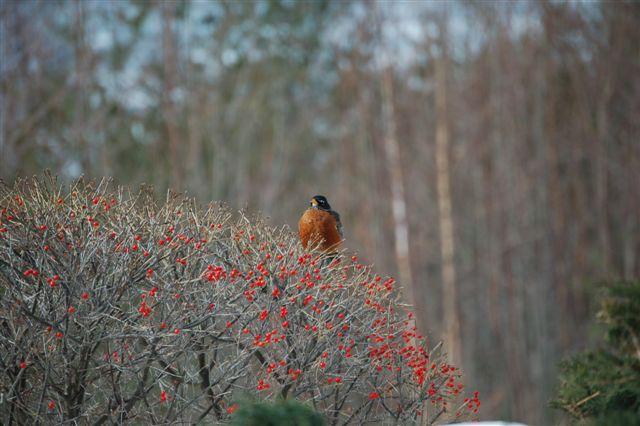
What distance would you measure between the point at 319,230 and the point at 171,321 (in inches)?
61.8

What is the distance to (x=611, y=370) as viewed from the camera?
695 cm

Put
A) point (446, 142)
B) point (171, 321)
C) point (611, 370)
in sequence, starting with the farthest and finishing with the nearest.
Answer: point (446, 142)
point (611, 370)
point (171, 321)

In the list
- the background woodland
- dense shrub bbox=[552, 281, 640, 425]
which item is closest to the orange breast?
dense shrub bbox=[552, 281, 640, 425]

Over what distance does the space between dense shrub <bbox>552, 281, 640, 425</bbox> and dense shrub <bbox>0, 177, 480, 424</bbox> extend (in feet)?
3.13

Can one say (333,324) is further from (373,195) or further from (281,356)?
(373,195)

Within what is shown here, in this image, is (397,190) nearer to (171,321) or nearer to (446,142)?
(446,142)

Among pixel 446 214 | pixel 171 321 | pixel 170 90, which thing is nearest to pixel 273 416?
pixel 171 321

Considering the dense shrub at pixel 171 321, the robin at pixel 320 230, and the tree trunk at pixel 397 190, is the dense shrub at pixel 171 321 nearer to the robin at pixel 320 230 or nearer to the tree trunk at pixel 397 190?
the robin at pixel 320 230

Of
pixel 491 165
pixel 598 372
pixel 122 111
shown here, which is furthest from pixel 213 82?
pixel 598 372

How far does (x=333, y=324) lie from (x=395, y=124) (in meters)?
12.8

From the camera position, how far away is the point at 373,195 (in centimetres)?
1956

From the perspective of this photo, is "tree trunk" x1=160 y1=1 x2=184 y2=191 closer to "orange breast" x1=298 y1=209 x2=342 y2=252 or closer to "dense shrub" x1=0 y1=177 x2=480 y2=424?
"orange breast" x1=298 y1=209 x2=342 y2=252

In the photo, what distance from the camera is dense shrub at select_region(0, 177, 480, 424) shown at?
5707mm

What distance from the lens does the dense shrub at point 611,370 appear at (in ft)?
21.4
